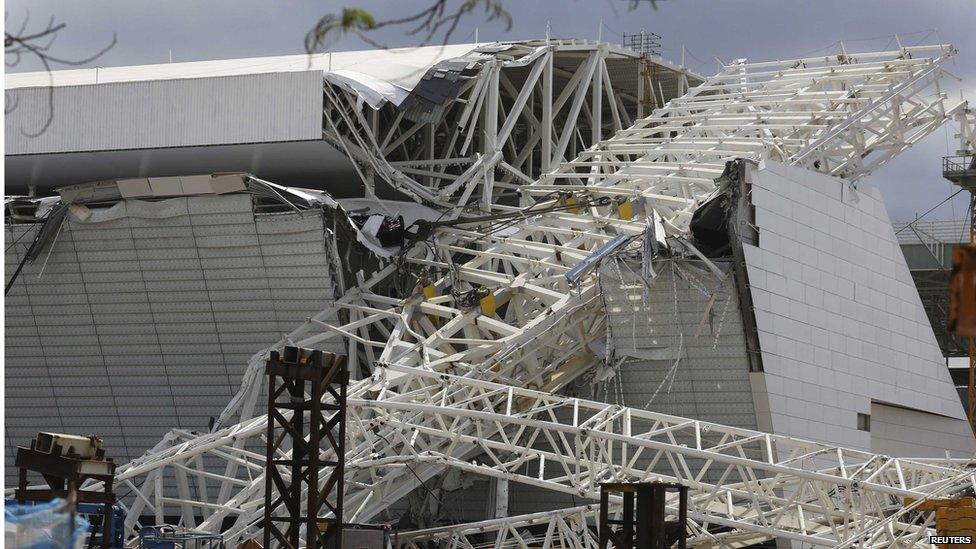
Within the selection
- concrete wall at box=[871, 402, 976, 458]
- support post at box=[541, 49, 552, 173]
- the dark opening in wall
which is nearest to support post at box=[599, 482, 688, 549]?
the dark opening in wall

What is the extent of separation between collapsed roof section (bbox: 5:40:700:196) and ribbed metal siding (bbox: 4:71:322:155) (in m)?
0.04


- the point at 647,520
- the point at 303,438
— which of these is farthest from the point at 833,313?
the point at 303,438

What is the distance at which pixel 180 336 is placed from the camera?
54750 millimetres

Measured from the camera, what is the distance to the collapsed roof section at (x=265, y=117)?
179 ft

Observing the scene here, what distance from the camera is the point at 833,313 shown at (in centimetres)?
5316

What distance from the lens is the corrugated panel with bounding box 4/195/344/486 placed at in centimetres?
5281

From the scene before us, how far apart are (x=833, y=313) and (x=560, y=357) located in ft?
31.9

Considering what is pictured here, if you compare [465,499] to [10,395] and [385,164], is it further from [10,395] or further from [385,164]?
[10,395]

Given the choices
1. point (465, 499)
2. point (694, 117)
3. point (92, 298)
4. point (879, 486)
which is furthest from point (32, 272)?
point (879, 486)

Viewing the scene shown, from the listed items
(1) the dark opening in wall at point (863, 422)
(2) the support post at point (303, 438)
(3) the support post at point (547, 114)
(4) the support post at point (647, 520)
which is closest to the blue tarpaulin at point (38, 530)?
(2) the support post at point (303, 438)

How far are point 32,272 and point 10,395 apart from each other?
5.29 metres

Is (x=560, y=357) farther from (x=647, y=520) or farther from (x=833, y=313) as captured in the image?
(x=647, y=520)

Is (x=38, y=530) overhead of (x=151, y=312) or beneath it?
beneath

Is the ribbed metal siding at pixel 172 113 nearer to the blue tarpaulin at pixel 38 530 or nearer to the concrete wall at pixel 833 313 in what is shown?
the concrete wall at pixel 833 313
